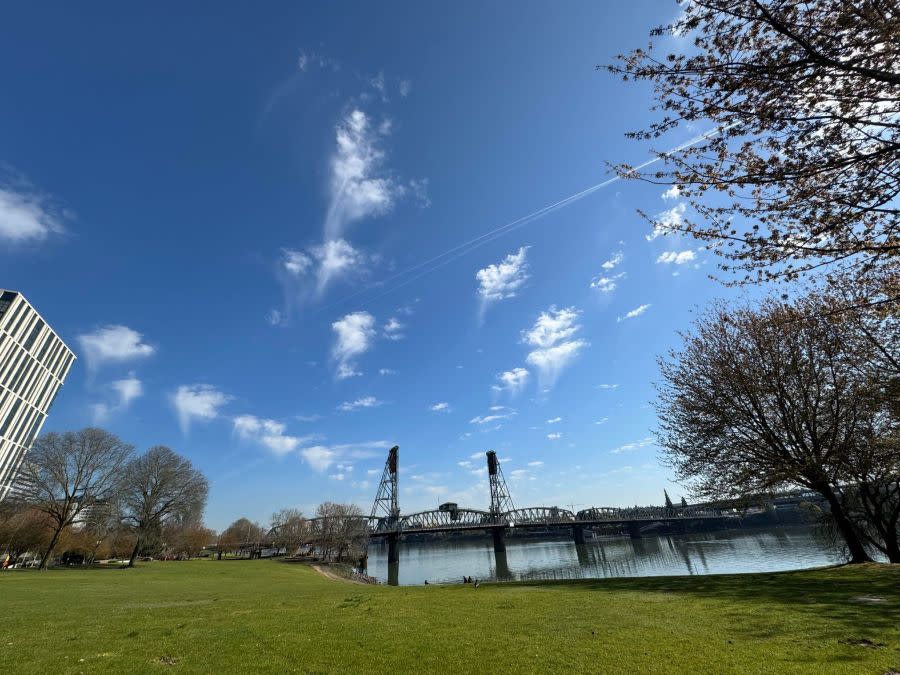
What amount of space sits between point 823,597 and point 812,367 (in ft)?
46.6

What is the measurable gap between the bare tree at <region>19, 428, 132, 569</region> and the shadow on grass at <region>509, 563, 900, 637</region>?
161 ft

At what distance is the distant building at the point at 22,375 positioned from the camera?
70938mm

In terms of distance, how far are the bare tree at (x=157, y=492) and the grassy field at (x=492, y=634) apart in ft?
133

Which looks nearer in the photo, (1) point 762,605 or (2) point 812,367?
(1) point 762,605

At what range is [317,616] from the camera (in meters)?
12.5

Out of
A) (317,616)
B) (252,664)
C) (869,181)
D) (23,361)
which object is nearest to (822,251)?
(869,181)

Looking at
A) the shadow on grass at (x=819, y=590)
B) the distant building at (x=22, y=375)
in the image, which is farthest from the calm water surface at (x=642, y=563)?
the distant building at (x=22, y=375)

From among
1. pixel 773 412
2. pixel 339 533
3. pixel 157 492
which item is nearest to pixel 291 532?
pixel 339 533

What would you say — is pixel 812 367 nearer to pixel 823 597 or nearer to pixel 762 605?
pixel 823 597

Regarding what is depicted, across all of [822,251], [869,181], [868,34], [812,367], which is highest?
[812,367]

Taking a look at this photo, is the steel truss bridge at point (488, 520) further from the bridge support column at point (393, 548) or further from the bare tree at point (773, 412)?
the bare tree at point (773, 412)

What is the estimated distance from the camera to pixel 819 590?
14156mm

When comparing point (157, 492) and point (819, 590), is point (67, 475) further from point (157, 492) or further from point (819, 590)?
point (819, 590)

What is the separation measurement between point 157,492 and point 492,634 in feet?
185
